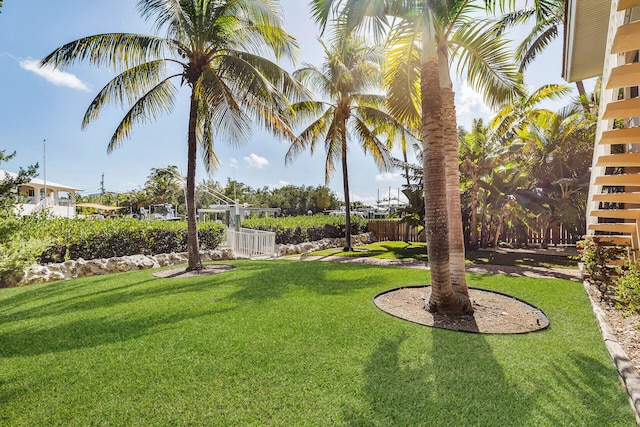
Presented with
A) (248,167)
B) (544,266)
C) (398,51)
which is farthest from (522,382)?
(248,167)

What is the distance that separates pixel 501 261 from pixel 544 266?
4.15 feet

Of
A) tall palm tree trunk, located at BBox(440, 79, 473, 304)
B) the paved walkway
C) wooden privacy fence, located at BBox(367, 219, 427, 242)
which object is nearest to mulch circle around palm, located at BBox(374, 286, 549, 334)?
tall palm tree trunk, located at BBox(440, 79, 473, 304)

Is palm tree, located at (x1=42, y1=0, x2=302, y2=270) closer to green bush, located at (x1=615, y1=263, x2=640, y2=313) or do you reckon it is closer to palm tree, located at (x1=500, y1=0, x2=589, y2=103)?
green bush, located at (x1=615, y1=263, x2=640, y2=313)

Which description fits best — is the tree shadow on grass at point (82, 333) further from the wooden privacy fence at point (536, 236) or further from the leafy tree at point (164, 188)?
the leafy tree at point (164, 188)

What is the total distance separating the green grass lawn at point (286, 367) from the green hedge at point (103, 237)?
3.18 meters

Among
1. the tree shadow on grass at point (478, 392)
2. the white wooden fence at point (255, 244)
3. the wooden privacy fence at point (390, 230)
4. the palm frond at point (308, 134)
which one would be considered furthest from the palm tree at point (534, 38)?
the tree shadow on grass at point (478, 392)

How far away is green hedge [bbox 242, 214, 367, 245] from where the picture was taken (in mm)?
14898

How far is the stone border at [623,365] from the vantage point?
2.60 metres

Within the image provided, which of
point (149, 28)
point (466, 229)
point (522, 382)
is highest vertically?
point (149, 28)

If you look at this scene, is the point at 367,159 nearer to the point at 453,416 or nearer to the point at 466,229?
the point at 466,229

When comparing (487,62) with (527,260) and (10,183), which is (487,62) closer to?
(527,260)

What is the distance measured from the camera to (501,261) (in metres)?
10.4

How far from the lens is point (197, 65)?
830 centimetres

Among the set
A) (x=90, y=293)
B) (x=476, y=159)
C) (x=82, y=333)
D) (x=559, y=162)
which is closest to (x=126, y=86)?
(x=90, y=293)
